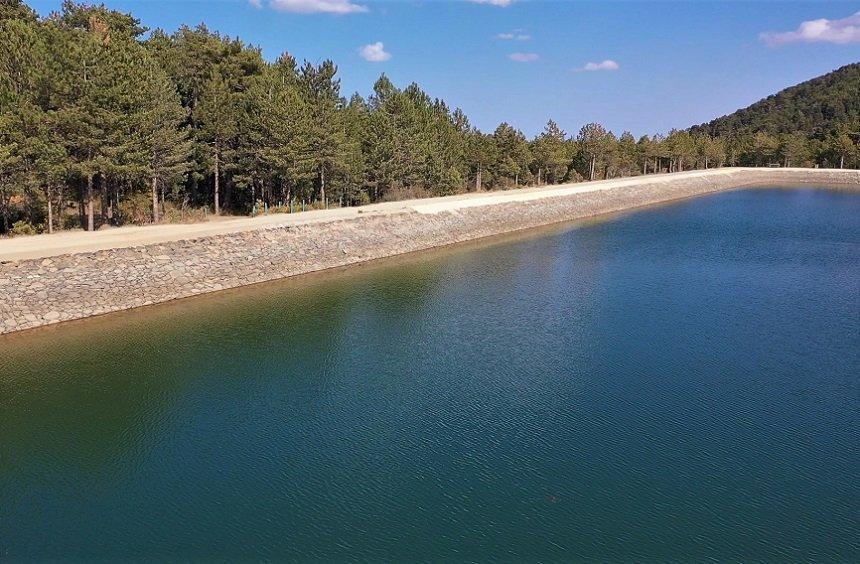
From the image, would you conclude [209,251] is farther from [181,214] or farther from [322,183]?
[322,183]

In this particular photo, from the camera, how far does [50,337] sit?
58.6ft

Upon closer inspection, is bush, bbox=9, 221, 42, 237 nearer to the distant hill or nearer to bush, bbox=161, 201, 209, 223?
bush, bbox=161, 201, 209, 223

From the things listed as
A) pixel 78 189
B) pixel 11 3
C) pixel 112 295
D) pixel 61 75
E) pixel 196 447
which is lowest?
pixel 196 447

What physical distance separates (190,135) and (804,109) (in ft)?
473

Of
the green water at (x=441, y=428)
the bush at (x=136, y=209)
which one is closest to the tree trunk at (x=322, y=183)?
the bush at (x=136, y=209)

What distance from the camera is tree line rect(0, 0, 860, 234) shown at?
2325 centimetres

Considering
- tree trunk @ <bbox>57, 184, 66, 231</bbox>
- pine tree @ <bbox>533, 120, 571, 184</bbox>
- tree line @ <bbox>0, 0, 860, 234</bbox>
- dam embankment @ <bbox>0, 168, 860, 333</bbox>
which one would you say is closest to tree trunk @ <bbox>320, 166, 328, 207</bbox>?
tree line @ <bbox>0, 0, 860, 234</bbox>

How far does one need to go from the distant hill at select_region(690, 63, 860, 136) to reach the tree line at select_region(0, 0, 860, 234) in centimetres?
9447

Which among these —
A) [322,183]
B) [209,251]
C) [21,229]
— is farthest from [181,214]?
[322,183]

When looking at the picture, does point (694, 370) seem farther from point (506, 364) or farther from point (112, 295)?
point (112, 295)

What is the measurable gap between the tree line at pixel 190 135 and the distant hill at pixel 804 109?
310ft

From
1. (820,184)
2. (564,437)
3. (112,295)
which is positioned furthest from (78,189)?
(820,184)

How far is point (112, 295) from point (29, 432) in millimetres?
9027

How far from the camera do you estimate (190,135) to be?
33656mm
